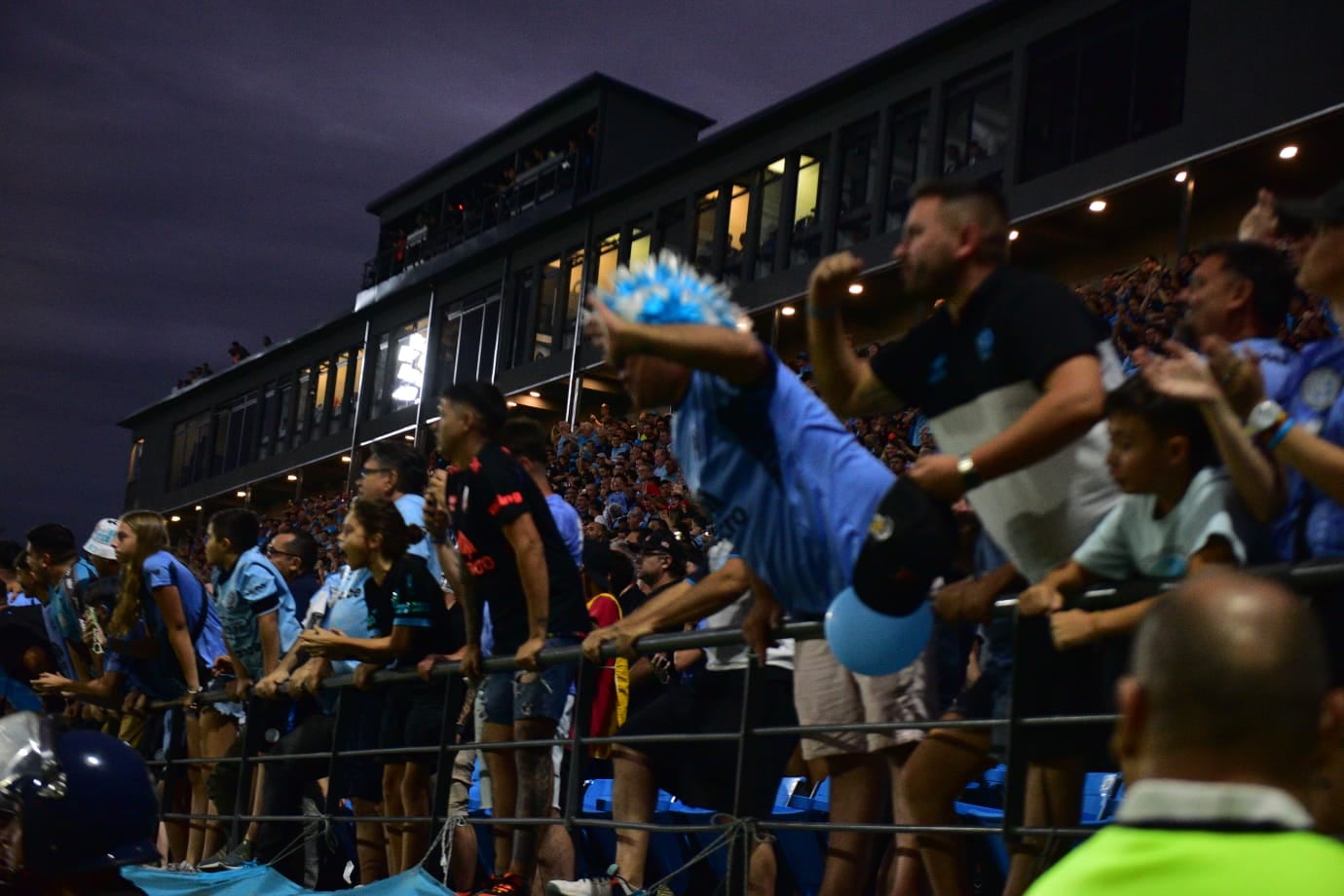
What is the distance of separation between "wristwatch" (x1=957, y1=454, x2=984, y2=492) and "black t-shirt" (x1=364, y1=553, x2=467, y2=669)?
3.76 meters

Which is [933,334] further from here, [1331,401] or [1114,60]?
[1114,60]

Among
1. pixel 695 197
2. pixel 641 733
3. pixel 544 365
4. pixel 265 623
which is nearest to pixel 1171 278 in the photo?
pixel 265 623

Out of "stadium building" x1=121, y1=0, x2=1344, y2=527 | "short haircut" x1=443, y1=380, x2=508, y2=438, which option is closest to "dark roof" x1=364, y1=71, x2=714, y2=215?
"stadium building" x1=121, y1=0, x2=1344, y2=527

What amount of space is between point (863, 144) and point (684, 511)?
15.3 m

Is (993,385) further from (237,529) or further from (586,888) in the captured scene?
(237,529)

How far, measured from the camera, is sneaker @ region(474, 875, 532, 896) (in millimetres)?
5621

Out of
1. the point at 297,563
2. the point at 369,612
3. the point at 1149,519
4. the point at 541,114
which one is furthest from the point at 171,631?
the point at 541,114

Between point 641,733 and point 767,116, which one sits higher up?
point 767,116

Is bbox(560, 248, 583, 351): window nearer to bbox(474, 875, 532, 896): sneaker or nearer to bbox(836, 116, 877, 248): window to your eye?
bbox(836, 116, 877, 248): window

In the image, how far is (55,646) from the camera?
1060cm

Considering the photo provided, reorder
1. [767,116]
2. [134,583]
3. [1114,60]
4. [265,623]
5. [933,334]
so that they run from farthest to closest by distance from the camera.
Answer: [767,116]
[1114,60]
[134,583]
[265,623]
[933,334]

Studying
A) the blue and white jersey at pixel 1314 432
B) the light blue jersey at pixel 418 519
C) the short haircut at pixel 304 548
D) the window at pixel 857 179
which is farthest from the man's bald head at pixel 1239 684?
the window at pixel 857 179

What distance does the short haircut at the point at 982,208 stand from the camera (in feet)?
13.0

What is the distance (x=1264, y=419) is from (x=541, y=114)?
4114cm
